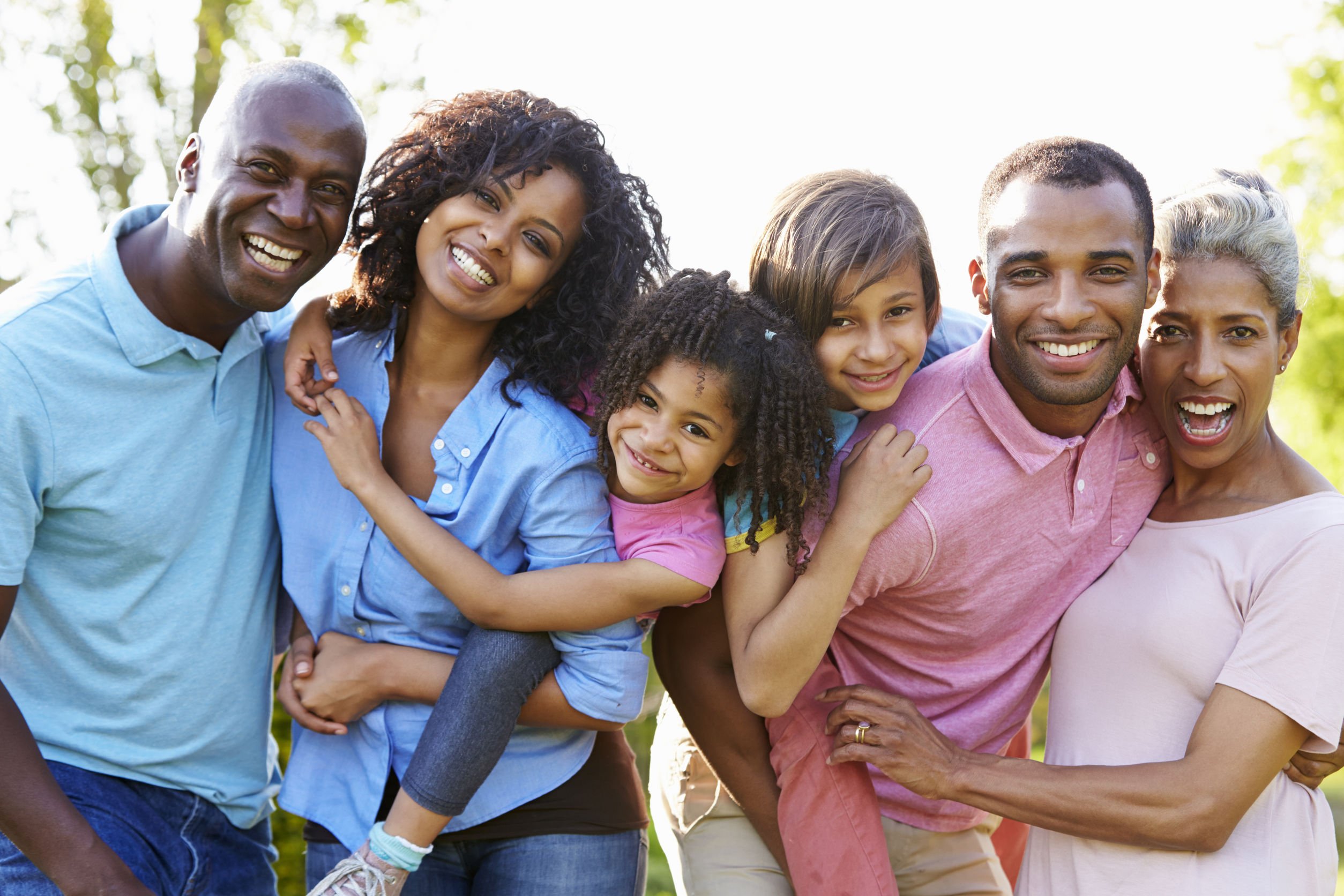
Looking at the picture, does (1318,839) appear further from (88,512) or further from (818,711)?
(88,512)

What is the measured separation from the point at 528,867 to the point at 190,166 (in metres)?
1.90

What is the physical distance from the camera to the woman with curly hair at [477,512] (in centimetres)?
278

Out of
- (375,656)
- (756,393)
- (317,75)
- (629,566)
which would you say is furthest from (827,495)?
(317,75)

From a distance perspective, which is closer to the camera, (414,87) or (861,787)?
(861,787)

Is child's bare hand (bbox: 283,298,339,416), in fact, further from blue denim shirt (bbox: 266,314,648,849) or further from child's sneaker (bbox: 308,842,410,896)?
child's sneaker (bbox: 308,842,410,896)

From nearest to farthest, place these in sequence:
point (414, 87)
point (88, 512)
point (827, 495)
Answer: point (88, 512), point (827, 495), point (414, 87)

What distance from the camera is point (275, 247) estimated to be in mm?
2816

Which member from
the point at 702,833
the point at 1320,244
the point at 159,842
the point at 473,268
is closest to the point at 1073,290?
the point at 473,268

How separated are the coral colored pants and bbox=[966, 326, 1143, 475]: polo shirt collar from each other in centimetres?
79

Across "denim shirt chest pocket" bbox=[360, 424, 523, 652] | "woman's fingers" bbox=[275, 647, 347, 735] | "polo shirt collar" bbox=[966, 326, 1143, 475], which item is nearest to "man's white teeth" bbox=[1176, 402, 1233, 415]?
"polo shirt collar" bbox=[966, 326, 1143, 475]

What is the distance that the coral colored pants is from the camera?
2.81m

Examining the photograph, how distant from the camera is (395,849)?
2.60 m

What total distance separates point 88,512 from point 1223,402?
104 inches

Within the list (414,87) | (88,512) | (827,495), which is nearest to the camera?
(88,512)
